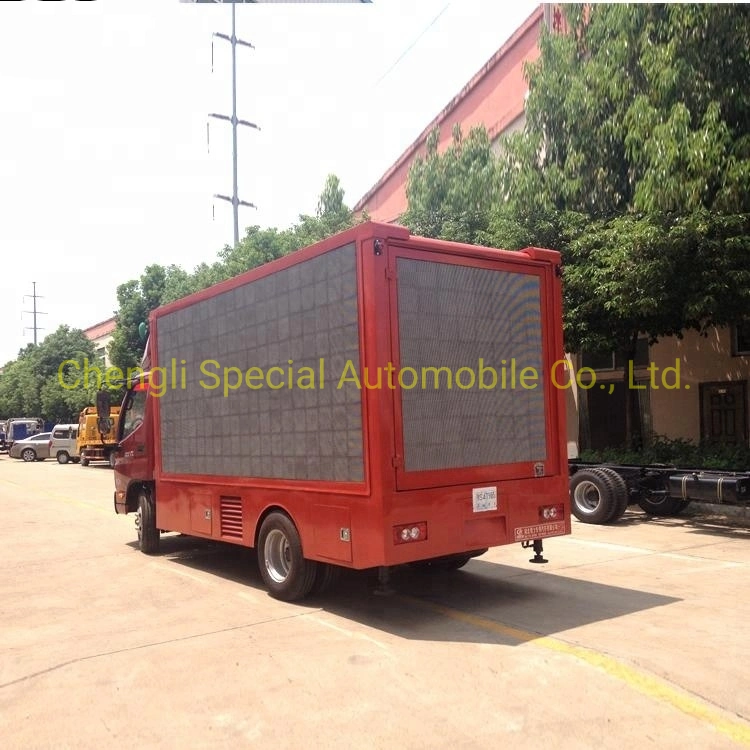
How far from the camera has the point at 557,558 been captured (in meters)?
9.03

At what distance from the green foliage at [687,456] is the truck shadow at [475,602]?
526 centimetres

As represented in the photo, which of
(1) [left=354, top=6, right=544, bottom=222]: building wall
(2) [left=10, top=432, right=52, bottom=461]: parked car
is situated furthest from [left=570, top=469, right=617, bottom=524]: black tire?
(2) [left=10, top=432, right=52, bottom=461]: parked car

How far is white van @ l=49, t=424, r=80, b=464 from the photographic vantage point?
126 ft

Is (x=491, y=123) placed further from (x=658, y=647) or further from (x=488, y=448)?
(x=658, y=647)

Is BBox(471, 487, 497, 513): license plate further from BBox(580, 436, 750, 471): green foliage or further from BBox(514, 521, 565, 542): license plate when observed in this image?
BBox(580, 436, 750, 471): green foliage

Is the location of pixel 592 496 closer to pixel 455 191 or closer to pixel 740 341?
pixel 740 341

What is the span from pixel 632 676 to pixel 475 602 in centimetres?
224

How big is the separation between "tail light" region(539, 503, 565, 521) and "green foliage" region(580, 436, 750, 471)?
18.4ft

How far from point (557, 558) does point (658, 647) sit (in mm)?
3669

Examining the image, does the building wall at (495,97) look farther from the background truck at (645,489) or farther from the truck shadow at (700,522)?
the truck shadow at (700,522)

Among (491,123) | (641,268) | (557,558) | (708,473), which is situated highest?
(491,123)

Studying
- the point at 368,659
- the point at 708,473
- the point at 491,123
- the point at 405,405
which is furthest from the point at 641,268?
the point at 491,123

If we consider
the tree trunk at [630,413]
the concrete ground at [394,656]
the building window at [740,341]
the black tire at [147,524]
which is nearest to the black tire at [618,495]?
the concrete ground at [394,656]

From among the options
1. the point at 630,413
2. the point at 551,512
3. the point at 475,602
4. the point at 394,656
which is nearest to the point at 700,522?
the point at 630,413
